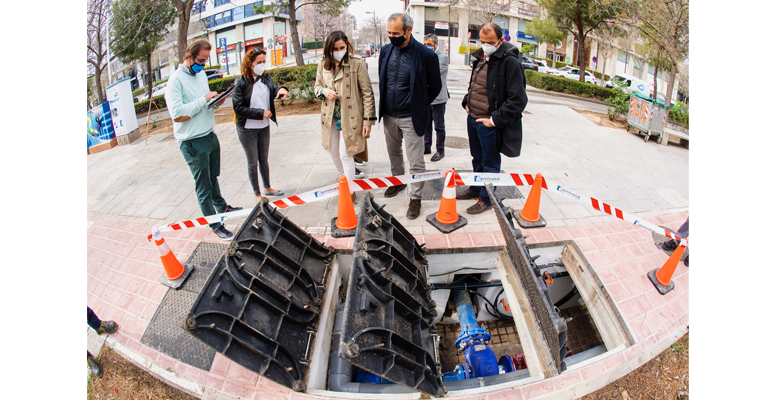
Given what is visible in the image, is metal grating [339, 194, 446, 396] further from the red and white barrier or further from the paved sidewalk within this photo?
the red and white barrier

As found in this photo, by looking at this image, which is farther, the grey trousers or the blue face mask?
the grey trousers

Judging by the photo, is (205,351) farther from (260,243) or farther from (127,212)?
(127,212)

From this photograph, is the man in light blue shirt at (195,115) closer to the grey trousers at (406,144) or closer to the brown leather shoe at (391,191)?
the grey trousers at (406,144)

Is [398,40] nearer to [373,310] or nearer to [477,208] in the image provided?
[477,208]

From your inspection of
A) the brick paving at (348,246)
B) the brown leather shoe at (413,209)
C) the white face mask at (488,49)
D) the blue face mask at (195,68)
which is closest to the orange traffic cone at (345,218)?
the brick paving at (348,246)

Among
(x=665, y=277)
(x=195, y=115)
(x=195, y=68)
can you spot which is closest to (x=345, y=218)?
(x=195, y=115)

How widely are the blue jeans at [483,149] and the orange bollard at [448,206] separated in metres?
0.53

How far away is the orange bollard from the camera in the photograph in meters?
3.86

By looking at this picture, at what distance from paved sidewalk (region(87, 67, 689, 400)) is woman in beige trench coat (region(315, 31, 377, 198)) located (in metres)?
0.92

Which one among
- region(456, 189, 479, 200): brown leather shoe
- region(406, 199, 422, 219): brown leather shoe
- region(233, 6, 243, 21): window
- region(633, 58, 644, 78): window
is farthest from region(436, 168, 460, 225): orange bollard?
region(233, 6, 243, 21): window

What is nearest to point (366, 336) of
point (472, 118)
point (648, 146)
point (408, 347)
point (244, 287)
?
point (408, 347)

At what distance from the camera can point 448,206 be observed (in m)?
3.98

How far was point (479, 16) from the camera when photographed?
108 feet

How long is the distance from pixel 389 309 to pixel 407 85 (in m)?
2.34
